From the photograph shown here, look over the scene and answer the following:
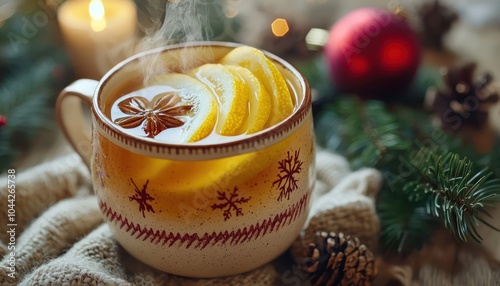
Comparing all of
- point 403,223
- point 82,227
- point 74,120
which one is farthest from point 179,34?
point 403,223

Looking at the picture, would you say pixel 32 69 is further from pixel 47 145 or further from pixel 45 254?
pixel 45 254

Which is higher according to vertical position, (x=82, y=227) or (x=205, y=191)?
(x=205, y=191)

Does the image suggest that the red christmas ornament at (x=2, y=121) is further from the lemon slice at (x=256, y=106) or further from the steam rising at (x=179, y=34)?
the lemon slice at (x=256, y=106)

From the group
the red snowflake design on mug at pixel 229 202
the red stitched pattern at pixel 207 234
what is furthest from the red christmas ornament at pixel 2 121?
the red snowflake design on mug at pixel 229 202

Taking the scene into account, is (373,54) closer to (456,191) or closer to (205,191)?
(456,191)

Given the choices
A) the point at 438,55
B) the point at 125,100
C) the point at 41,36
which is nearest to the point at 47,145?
the point at 41,36

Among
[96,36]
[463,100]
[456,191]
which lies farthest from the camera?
[96,36]

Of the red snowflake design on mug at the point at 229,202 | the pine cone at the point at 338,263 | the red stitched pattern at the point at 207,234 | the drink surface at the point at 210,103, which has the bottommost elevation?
the pine cone at the point at 338,263

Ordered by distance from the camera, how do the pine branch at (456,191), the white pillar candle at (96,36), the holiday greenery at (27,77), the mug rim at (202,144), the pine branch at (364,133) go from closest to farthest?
the mug rim at (202,144) < the pine branch at (456,191) < the pine branch at (364,133) < the holiday greenery at (27,77) < the white pillar candle at (96,36)
